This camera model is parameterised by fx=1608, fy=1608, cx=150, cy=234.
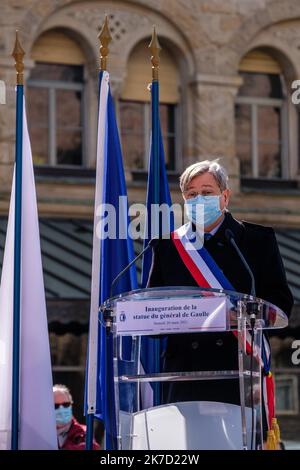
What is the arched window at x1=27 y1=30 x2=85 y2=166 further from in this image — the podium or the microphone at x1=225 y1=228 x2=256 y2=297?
the podium

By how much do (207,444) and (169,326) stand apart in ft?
1.79

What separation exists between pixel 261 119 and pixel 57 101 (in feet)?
9.16

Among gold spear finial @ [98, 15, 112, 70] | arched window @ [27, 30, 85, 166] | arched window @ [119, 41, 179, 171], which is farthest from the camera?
arched window @ [119, 41, 179, 171]

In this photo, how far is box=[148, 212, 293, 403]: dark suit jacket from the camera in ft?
22.5

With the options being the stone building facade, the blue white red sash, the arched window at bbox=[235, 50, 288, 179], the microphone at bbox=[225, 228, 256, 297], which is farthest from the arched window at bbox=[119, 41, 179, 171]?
the microphone at bbox=[225, 228, 256, 297]

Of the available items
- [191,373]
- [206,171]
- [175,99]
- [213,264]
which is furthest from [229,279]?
A: [175,99]

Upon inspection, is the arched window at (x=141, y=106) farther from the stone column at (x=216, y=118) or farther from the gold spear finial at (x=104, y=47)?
the gold spear finial at (x=104, y=47)

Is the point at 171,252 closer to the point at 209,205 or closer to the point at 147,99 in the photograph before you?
the point at 209,205

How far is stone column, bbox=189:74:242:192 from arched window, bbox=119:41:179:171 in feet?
1.08

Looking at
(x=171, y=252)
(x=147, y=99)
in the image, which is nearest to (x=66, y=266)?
(x=147, y=99)

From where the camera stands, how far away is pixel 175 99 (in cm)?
2003

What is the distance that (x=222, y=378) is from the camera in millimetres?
6777

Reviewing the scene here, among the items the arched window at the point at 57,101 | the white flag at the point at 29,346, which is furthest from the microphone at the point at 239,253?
the arched window at the point at 57,101

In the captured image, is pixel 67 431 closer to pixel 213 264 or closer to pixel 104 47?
pixel 104 47
